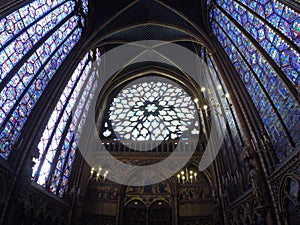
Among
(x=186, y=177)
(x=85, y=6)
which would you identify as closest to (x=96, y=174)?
(x=186, y=177)

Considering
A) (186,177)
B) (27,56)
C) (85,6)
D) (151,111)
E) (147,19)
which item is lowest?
(186,177)

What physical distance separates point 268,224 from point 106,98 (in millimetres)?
14752

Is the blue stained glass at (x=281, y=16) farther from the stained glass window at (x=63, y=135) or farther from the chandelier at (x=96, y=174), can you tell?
the chandelier at (x=96, y=174)

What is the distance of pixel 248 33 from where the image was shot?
33.4ft

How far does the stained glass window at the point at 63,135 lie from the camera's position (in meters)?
11.0

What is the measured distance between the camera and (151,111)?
18688mm

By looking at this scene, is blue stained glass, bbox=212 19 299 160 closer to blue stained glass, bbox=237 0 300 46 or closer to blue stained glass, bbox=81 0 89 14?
blue stained glass, bbox=237 0 300 46

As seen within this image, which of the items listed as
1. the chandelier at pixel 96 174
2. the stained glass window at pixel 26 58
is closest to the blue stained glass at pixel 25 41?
the stained glass window at pixel 26 58

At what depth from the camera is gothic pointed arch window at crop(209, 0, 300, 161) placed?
284 inches

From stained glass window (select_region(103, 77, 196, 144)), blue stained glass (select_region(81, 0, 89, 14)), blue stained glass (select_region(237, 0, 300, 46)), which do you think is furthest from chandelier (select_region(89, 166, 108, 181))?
blue stained glass (select_region(237, 0, 300, 46))

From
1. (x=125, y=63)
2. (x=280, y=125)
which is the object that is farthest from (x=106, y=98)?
(x=280, y=125)

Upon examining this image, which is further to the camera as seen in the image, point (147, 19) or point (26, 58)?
point (147, 19)

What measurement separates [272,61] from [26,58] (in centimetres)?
982

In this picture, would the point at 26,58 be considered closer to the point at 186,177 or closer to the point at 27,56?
the point at 27,56
